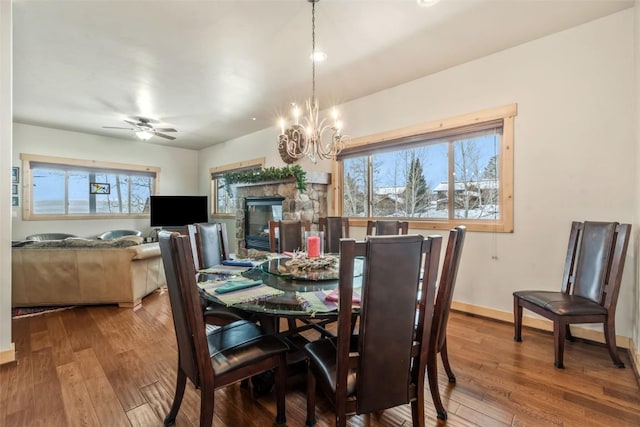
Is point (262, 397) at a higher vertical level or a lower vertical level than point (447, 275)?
lower

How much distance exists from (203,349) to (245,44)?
2719 millimetres

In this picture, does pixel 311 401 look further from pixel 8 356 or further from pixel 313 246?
pixel 8 356

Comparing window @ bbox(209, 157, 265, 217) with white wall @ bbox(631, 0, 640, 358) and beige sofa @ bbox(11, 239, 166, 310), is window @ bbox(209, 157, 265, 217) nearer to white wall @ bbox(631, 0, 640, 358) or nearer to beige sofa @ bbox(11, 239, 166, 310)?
beige sofa @ bbox(11, 239, 166, 310)

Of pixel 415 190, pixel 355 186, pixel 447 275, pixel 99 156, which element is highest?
pixel 99 156

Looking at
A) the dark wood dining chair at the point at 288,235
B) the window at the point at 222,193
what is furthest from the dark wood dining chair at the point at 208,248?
the window at the point at 222,193

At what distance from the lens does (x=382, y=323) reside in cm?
118

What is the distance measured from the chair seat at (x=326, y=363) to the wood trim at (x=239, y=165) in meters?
4.88

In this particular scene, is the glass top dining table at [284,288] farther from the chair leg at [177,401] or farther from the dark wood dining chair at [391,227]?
the dark wood dining chair at [391,227]

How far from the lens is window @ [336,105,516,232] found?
3072 mm

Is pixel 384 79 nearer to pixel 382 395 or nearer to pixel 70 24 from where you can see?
pixel 70 24

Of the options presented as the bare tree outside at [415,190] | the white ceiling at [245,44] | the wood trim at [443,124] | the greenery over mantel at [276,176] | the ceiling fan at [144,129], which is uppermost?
the white ceiling at [245,44]

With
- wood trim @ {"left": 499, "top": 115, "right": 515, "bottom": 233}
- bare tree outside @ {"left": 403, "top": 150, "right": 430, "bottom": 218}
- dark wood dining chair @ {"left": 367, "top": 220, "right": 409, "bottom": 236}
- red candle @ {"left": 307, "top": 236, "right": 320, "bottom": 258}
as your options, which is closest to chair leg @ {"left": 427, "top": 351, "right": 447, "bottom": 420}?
red candle @ {"left": 307, "top": 236, "right": 320, "bottom": 258}

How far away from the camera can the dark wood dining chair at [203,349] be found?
4.24 ft

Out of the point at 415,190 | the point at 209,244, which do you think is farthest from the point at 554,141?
the point at 209,244
